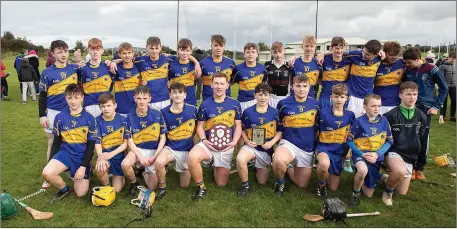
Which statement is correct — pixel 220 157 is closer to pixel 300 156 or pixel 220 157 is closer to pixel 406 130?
pixel 300 156

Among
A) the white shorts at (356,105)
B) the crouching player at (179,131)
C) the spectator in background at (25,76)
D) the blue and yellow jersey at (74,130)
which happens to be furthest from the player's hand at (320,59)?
the spectator in background at (25,76)

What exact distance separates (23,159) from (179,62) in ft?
Result: 10.8

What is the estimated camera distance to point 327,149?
15.1 feet

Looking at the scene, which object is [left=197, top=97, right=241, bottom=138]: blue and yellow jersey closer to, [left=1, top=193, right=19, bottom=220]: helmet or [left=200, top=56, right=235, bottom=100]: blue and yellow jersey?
[left=200, top=56, right=235, bottom=100]: blue and yellow jersey

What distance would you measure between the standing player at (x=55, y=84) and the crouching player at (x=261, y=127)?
258 centimetres

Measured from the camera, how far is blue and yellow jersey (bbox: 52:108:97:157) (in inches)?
176

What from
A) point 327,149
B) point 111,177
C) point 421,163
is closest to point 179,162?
point 111,177

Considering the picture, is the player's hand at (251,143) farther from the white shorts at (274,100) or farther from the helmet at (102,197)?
the helmet at (102,197)

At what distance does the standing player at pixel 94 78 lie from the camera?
5.12 metres

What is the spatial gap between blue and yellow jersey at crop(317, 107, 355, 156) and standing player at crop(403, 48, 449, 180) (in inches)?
57.7

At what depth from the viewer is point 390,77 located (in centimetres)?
532

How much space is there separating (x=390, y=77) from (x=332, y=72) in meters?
0.86

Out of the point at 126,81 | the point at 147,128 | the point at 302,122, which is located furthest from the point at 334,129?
the point at 126,81

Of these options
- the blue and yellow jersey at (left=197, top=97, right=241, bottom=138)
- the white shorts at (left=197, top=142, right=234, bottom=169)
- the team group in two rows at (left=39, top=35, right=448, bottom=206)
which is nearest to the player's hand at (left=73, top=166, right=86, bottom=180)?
the team group in two rows at (left=39, top=35, right=448, bottom=206)
